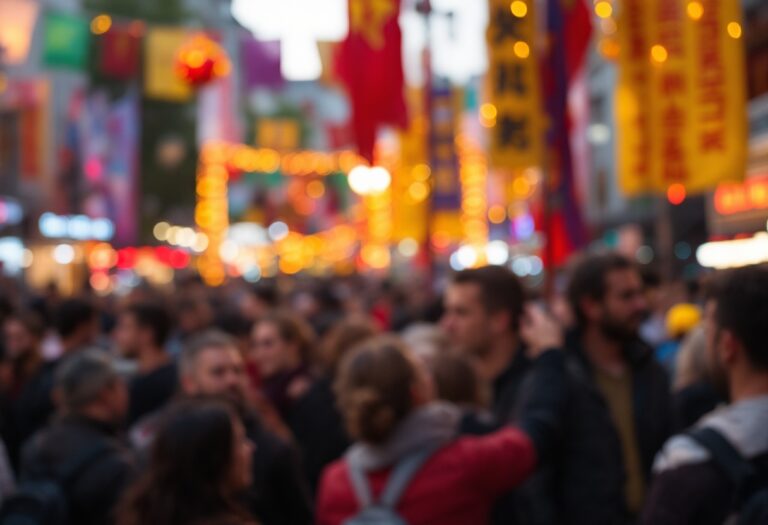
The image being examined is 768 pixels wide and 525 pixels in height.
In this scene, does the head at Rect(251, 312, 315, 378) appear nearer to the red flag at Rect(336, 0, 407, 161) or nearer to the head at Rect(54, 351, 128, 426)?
the head at Rect(54, 351, 128, 426)

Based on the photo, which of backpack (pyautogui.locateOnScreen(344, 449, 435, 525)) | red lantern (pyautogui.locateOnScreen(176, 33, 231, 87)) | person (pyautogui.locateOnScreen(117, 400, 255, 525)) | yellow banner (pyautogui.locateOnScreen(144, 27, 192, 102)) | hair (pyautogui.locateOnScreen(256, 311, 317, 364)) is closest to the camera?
person (pyautogui.locateOnScreen(117, 400, 255, 525))

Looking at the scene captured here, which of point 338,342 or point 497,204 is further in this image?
point 497,204

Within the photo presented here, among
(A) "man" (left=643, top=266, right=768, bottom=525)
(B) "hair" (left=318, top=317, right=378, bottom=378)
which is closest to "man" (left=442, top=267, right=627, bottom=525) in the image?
(A) "man" (left=643, top=266, right=768, bottom=525)

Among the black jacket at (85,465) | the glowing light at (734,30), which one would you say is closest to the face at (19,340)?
the black jacket at (85,465)

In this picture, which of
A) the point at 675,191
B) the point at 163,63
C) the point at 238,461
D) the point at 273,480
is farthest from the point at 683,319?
the point at 163,63

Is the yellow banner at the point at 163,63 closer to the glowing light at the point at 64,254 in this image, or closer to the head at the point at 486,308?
the glowing light at the point at 64,254

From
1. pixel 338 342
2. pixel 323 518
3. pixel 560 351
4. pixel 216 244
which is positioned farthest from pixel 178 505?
pixel 216 244

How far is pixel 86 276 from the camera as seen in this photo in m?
24.6

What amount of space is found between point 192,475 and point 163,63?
21816 mm

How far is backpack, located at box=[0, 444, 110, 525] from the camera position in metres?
4.31

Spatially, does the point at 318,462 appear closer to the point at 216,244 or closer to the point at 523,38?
the point at 523,38

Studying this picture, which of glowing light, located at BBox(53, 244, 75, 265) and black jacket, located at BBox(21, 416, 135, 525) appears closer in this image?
black jacket, located at BBox(21, 416, 135, 525)

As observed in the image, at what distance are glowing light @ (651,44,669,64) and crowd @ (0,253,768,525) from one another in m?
2.84

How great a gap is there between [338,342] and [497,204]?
31226mm
